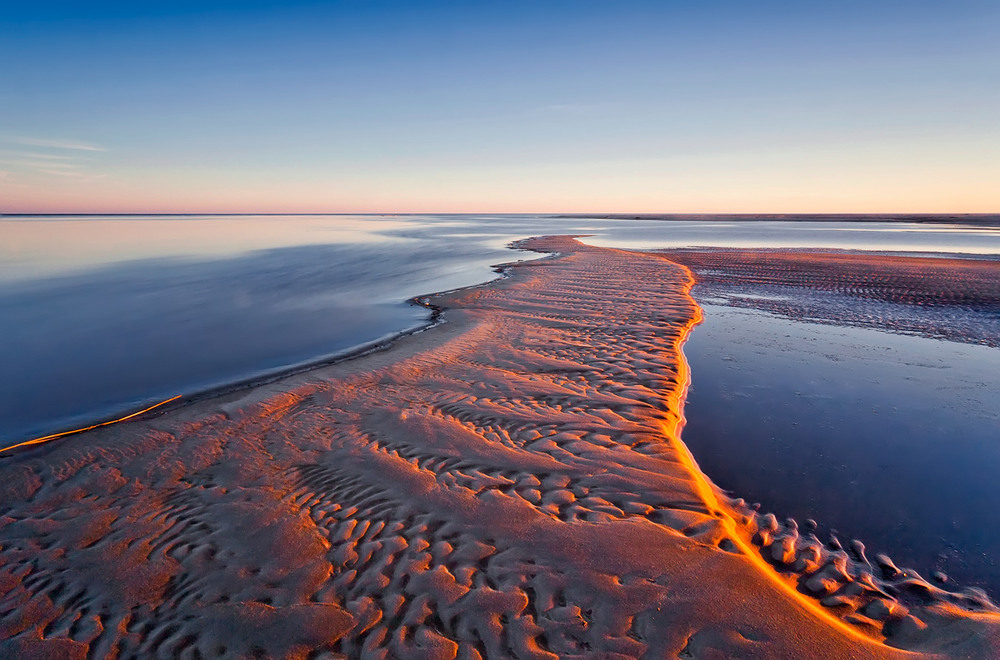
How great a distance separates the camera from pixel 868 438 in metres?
6.91

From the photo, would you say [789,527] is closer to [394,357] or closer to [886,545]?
[886,545]

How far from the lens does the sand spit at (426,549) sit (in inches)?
140

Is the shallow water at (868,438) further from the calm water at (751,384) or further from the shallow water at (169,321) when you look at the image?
the shallow water at (169,321)

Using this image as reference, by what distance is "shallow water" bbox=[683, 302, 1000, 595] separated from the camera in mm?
4957

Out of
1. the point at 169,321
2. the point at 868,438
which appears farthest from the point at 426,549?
the point at 169,321

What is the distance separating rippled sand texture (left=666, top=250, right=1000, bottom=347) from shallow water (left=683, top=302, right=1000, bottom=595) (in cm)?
259

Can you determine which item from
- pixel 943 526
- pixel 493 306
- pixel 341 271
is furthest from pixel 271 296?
pixel 943 526

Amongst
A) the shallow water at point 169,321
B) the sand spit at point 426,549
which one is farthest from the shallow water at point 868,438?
the shallow water at point 169,321

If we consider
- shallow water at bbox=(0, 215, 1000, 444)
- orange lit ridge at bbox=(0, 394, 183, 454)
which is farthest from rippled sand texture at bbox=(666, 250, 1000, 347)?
orange lit ridge at bbox=(0, 394, 183, 454)

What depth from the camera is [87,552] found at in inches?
182

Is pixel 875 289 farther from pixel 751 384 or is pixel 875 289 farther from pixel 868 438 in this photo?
pixel 868 438

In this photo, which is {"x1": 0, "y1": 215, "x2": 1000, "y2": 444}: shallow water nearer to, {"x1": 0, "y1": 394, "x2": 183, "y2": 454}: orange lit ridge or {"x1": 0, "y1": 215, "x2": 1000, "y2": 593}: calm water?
{"x1": 0, "y1": 215, "x2": 1000, "y2": 593}: calm water

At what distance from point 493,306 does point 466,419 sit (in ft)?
29.8

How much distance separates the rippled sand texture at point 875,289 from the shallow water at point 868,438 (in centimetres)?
259
